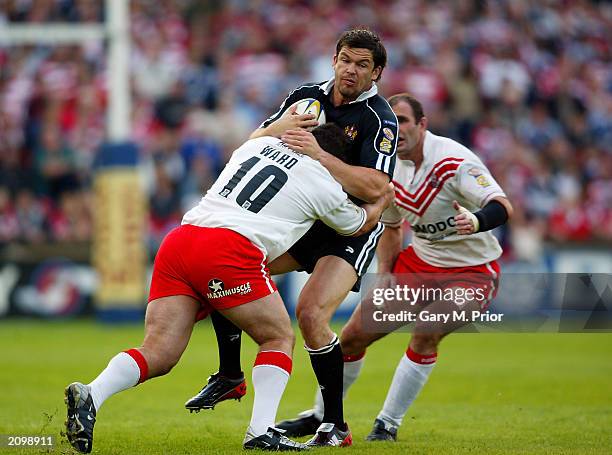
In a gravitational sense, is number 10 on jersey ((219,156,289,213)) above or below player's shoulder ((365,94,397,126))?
below

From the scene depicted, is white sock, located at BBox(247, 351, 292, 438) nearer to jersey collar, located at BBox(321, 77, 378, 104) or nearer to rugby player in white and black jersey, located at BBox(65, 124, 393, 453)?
rugby player in white and black jersey, located at BBox(65, 124, 393, 453)

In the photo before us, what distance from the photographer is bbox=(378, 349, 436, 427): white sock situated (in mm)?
7570

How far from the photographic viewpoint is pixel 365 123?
7145 millimetres

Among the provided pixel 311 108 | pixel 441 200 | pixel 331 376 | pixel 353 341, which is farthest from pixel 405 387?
pixel 311 108

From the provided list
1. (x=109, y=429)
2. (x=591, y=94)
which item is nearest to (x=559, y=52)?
(x=591, y=94)

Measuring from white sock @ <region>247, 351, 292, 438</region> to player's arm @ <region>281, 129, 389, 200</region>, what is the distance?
1.14m

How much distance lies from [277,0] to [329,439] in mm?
16383

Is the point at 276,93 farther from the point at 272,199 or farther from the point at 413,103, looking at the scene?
the point at 272,199

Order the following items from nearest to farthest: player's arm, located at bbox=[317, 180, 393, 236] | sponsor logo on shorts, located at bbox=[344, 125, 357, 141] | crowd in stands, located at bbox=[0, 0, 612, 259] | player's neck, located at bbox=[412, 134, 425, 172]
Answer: player's arm, located at bbox=[317, 180, 393, 236], sponsor logo on shorts, located at bbox=[344, 125, 357, 141], player's neck, located at bbox=[412, 134, 425, 172], crowd in stands, located at bbox=[0, 0, 612, 259]

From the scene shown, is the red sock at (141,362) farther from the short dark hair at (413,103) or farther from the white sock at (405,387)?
the short dark hair at (413,103)

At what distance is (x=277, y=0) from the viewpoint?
22.1 metres

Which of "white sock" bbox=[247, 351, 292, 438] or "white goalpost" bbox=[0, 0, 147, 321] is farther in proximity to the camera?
"white goalpost" bbox=[0, 0, 147, 321]

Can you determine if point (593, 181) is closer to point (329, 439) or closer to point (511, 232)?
point (511, 232)

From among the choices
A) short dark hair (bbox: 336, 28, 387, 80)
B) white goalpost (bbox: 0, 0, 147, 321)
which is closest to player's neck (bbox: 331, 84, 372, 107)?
short dark hair (bbox: 336, 28, 387, 80)
